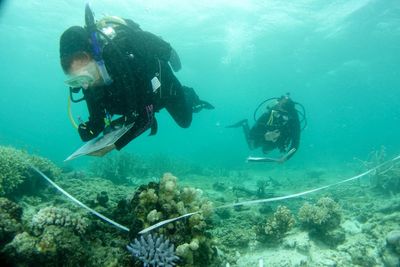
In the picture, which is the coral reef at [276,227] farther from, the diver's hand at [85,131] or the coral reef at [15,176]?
the coral reef at [15,176]

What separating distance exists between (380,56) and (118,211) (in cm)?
4444

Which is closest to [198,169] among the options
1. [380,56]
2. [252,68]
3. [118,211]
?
[118,211]

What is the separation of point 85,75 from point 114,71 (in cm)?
37

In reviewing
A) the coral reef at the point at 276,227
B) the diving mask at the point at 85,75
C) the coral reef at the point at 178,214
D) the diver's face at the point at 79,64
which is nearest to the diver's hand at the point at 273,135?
the coral reef at the point at 276,227

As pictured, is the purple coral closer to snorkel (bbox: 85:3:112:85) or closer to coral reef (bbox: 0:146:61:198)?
snorkel (bbox: 85:3:112:85)

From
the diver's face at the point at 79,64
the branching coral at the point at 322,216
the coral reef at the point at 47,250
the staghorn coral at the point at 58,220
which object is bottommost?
the coral reef at the point at 47,250

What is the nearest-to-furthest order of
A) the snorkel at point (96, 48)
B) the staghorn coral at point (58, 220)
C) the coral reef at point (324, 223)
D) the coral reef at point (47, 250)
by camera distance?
1. the coral reef at point (47, 250)
2. the staghorn coral at point (58, 220)
3. the snorkel at point (96, 48)
4. the coral reef at point (324, 223)

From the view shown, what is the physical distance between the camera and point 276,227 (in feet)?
20.9

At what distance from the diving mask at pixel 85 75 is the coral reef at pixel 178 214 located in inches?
70.9

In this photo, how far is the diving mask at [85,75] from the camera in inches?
151

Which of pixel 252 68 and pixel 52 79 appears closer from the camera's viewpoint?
pixel 252 68

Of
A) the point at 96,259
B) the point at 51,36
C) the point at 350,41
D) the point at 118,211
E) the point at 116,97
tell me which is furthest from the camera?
the point at 51,36

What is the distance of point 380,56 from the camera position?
39469mm

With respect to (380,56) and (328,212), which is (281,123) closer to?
(328,212)
